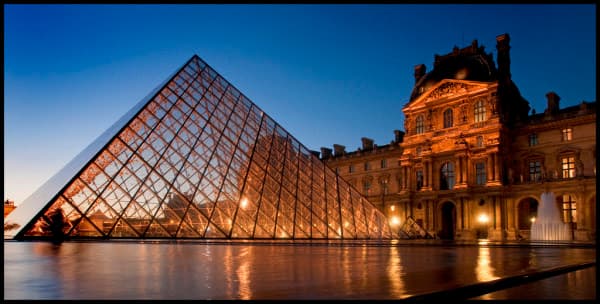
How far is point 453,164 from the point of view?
35.4m

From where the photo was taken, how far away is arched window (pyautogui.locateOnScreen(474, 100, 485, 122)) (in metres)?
33.9

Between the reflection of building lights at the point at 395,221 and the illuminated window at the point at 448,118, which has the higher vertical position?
the illuminated window at the point at 448,118

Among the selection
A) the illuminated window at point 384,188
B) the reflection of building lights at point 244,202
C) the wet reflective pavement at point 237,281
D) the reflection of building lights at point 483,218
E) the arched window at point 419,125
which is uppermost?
the arched window at point 419,125

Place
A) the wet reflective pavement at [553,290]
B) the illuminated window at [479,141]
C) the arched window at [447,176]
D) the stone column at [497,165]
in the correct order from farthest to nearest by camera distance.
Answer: the arched window at [447,176] < the illuminated window at [479,141] < the stone column at [497,165] < the wet reflective pavement at [553,290]

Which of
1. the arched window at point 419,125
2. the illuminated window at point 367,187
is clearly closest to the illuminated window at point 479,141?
the arched window at point 419,125

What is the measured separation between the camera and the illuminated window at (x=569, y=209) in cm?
2947

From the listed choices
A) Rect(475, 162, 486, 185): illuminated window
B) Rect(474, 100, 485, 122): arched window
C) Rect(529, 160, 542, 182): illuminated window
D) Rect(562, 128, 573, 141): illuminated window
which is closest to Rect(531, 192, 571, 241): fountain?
Rect(529, 160, 542, 182): illuminated window

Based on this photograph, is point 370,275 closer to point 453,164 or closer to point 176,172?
point 176,172

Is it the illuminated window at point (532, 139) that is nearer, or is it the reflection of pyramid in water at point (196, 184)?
the reflection of pyramid in water at point (196, 184)

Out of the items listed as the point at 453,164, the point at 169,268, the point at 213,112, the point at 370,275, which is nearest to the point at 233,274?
the point at 169,268

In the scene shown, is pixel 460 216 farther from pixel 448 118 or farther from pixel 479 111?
pixel 479 111

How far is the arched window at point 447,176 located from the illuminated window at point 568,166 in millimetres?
7315

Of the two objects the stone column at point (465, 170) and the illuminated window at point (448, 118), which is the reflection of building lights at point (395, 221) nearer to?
the stone column at point (465, 170)

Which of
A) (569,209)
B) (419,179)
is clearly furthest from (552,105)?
(419,179)
